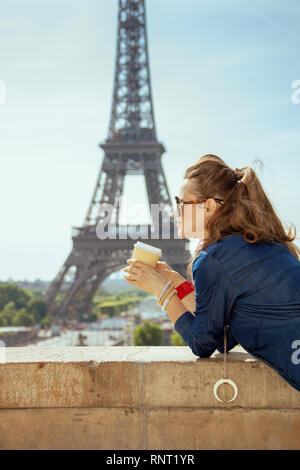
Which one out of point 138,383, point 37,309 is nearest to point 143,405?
point 138,383

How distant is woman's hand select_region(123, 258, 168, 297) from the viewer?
2227 mm

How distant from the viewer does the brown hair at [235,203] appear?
6.84 feet

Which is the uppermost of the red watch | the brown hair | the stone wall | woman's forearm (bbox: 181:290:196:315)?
the brown hair

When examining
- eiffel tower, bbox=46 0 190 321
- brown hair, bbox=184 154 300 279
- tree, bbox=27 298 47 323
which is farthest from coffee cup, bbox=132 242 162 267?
tree, bbox=27 298 47 323

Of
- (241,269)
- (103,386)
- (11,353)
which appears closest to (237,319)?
(241,269)

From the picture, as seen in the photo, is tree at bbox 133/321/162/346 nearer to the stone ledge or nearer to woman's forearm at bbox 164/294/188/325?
the stone ledge

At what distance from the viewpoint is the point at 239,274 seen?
1.93m

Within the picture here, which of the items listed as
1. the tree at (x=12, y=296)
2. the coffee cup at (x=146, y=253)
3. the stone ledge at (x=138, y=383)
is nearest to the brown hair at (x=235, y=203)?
the coffee cup at (x=146, y=253)

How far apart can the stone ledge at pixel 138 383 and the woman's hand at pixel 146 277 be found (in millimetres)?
329

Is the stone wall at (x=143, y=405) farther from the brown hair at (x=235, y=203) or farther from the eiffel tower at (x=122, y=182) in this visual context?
the eiffel tower at (x=122, y=182)

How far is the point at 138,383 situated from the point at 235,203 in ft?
2.93

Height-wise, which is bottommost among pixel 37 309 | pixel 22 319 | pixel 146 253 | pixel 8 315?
pixel 146 253

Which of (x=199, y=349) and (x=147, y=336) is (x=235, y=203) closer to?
(x=199, y=349)

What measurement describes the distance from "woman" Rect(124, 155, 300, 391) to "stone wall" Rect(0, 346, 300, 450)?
0.20 m
